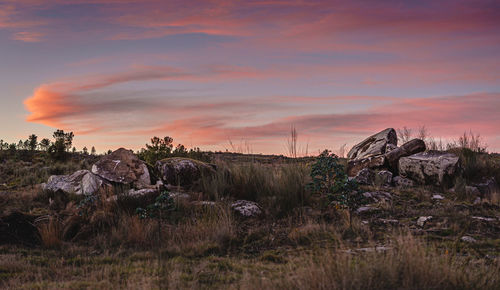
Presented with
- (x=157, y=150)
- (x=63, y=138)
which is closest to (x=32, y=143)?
(x=63, y=138)

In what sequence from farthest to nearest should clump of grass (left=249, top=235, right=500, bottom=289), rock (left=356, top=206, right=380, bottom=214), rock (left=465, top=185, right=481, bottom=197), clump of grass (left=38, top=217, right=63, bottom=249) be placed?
1. rock (left=465, top=185, right=481, bottom=197)
2. rock (left=356, top=206, right=380, bottom=214)
3. clump of grass (left=38, top=217, right=63, bottom=249)
4. clump of grass (left=249, top=235, right=500, bottom=289)

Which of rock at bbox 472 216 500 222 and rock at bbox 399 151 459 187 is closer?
rock at bbox 472 216 500 222

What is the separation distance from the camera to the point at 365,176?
1249 cm

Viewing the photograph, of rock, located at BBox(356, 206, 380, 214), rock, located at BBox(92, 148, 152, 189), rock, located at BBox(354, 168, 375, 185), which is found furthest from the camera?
rock, located at BBox(354, 168, 375, 185)

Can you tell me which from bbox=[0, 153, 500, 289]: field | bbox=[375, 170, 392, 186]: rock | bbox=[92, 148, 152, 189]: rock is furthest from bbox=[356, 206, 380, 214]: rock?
bbox=[92, 148, 152, 189]: rock

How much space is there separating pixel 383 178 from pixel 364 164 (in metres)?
1.50

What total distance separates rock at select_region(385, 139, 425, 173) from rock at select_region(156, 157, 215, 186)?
229 inches

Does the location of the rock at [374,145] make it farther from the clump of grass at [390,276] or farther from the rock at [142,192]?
the clump of grass at [390,276]

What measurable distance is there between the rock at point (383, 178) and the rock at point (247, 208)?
4368 millimetres

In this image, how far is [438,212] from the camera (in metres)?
9.07

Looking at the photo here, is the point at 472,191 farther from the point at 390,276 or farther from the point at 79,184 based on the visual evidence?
the point at 79,184

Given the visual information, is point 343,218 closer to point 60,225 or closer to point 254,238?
point 254,238

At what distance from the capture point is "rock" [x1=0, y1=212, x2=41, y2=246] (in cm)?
770

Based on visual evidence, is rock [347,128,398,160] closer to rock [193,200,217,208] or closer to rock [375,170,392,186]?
rock [375,170,392,186]
